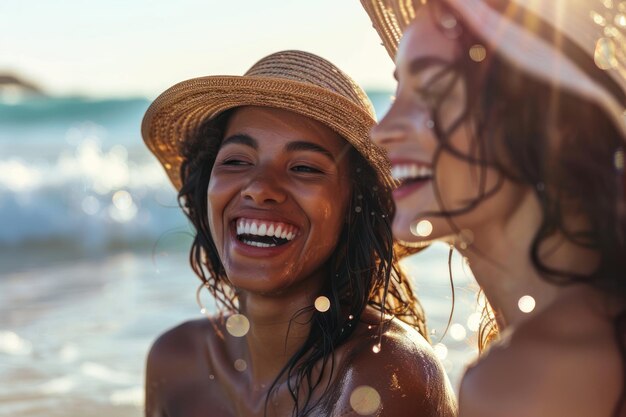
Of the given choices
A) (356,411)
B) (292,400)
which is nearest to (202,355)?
(292,400)

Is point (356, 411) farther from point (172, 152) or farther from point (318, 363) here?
point (172, 152)

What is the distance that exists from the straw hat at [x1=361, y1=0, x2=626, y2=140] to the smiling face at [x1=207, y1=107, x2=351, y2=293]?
4.88 ft

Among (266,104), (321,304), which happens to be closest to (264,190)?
(266,104)

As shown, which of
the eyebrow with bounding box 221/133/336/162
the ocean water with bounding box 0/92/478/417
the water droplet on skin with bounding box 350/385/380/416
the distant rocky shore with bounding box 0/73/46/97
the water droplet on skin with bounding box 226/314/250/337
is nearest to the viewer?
the water droplet on skin with bounding box 350/385/380/416

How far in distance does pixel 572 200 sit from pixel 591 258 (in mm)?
134

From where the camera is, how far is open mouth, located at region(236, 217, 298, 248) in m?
3.45

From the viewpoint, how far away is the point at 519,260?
208 centimetres

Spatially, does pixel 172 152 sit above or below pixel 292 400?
above

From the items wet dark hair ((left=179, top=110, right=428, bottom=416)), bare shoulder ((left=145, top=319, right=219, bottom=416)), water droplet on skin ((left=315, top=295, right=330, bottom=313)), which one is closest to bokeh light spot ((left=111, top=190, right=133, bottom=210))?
bare shoulder ((left=145, top=319, right=219, bottom=416))

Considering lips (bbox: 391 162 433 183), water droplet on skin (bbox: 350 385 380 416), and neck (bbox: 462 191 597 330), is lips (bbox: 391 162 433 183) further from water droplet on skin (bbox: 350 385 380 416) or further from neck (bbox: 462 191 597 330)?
water droplet on skin (bbox: 350 385 380 416)

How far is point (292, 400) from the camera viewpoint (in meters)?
3.60

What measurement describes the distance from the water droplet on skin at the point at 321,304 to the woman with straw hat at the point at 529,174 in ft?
4.92

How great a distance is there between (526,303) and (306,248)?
58.0 inches

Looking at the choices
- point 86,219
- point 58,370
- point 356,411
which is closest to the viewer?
point 356,411
